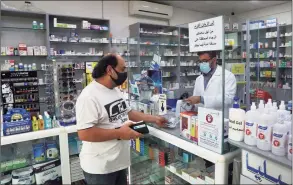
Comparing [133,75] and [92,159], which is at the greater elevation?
[133,75]

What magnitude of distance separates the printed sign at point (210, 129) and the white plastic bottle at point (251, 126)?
5.9 inches

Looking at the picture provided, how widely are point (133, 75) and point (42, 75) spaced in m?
3.01

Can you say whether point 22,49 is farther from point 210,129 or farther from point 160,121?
point 210,129

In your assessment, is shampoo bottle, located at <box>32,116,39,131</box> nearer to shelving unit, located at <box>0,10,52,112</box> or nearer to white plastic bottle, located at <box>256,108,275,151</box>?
shelving unit, located at <box>0,10,52,112</box>

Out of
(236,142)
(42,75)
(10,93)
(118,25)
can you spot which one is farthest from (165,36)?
(236,142)

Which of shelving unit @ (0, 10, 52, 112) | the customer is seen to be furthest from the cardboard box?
shelving unit @ (0, 10, 52, 112)

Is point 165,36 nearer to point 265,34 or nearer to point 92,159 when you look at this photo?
point 265,34

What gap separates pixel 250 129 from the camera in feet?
3.90

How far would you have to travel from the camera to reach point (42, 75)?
453 centimetres

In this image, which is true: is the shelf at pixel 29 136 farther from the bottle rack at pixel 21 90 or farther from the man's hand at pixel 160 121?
the bottle rack at pixel 21 90

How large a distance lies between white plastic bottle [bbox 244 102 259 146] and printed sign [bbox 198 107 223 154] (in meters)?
0.15

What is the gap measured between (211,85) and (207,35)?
0.38 metres

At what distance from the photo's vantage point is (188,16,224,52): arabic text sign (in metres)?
1.22

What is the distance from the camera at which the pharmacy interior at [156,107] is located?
1.21 metres
